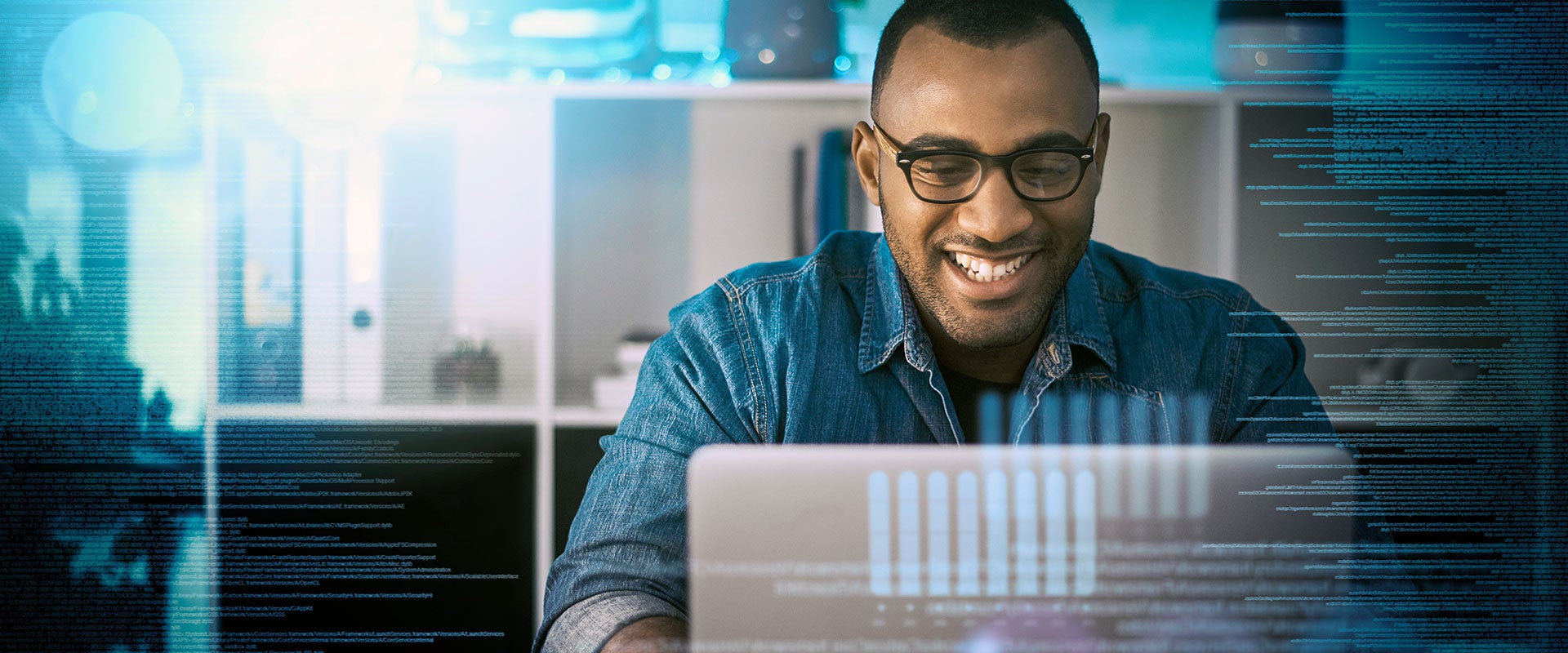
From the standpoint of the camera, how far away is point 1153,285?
3.67 ft

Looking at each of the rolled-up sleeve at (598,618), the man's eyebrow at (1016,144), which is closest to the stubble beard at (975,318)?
the man's eyebrow at (1016,144)

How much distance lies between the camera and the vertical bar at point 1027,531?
0.53 meters

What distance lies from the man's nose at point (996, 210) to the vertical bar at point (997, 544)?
0.39 meters

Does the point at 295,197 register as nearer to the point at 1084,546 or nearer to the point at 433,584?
the point at 433,584

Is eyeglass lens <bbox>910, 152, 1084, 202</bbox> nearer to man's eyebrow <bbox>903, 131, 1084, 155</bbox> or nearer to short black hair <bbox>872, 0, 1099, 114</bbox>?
man's eyebrow <bbox>903, 131, 1084, 155</bbox>

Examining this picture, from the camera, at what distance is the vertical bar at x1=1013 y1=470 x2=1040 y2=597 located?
0.53 metres

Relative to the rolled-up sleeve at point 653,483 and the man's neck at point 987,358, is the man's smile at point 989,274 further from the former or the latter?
the rolled-up sleeve at point 653,483

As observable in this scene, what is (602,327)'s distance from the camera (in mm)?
1819

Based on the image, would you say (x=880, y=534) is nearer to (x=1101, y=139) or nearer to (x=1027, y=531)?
(x=1027, y=531)

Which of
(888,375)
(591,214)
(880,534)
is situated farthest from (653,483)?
(591,214)

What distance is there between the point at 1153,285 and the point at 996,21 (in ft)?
1.39

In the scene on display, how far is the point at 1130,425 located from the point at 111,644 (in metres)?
1.12

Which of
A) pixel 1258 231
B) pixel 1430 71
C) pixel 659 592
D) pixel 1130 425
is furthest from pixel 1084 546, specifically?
pixel 1258 231

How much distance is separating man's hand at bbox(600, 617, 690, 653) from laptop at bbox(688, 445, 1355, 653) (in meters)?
0.20
